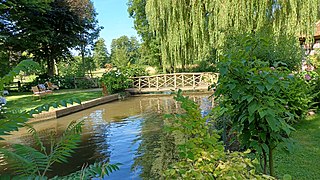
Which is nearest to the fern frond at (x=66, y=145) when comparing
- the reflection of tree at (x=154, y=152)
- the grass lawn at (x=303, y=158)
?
the grass lawn at (x=303, y=158)

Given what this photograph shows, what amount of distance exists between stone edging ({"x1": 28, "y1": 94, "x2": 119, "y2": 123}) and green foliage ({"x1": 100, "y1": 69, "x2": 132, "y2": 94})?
1.97 feet

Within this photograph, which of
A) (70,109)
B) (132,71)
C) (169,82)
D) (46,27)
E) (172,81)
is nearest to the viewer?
(70,109)

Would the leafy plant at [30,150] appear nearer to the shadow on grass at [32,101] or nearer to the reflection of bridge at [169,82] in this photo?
the shadow on grass at [32,101]

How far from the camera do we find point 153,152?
4.88 m

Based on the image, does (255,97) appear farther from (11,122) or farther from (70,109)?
(70,109)

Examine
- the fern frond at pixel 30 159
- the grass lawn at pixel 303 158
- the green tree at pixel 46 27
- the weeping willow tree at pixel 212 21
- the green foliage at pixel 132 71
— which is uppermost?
the green tree at pixel 46 27

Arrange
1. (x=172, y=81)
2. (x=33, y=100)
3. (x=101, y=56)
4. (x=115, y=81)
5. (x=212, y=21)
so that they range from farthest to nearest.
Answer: (x=101, y=56) < (x=172, y=81) < (x=115, y=81) < (x=33, y=100) < (x=212, y=21)

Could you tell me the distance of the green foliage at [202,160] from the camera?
1548 mm

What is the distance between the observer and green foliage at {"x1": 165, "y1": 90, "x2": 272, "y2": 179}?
1548 mm

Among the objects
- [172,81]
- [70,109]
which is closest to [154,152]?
[70,109]

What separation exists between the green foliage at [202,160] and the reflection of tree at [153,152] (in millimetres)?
2090

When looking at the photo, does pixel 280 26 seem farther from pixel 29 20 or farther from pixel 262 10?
pixel 29 20

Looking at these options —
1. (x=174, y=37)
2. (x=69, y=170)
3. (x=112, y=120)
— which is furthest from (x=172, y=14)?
(x=69, y=170)

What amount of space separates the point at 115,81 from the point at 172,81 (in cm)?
363
